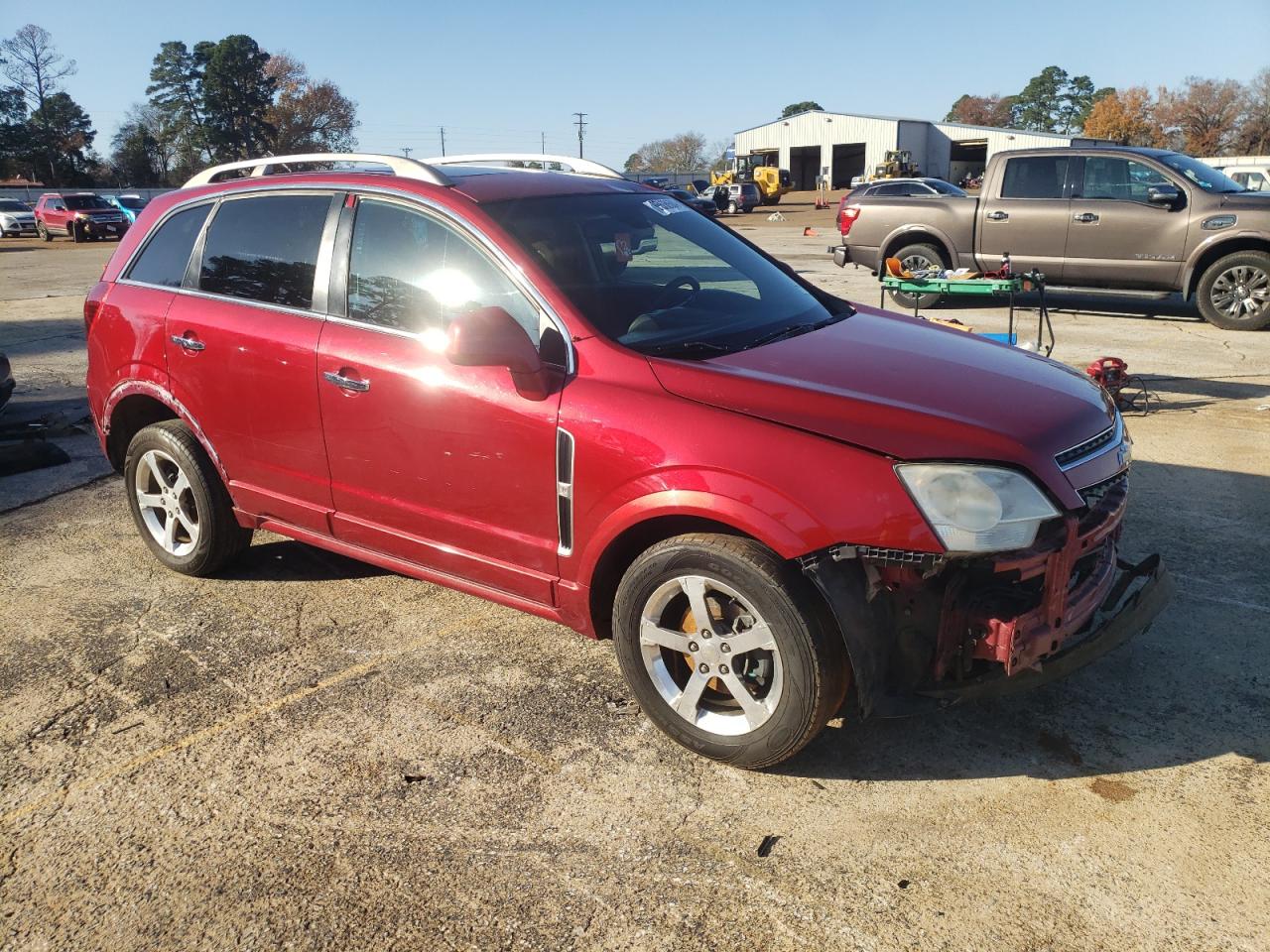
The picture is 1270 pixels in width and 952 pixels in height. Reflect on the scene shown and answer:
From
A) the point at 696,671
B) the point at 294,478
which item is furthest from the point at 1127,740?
the point at 294,478

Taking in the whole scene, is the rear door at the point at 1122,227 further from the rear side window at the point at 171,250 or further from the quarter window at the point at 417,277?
the rear side window at the point at 171,250

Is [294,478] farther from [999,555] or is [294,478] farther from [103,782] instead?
[999,555]

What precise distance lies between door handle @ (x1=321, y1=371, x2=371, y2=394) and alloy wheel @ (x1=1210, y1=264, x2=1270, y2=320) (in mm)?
10026

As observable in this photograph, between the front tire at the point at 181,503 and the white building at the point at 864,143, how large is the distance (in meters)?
67.3

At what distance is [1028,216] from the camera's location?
11.5 metres

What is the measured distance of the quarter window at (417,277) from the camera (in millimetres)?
3520

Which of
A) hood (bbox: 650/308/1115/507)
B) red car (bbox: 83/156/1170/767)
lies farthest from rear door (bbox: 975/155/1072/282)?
hood (bbox: 650/308/1115/507)

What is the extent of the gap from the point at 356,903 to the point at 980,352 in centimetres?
274

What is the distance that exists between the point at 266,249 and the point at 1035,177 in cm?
987

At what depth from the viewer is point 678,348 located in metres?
3.36

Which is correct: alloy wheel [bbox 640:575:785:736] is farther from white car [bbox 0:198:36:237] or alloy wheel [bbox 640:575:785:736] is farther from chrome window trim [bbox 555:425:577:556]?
white car [bbox 0:198:36:237]

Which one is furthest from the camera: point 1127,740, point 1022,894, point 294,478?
point 294,478

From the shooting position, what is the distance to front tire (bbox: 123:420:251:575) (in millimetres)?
4465

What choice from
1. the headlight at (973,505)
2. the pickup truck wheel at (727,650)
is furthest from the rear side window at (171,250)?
the headlight at (973,505)
